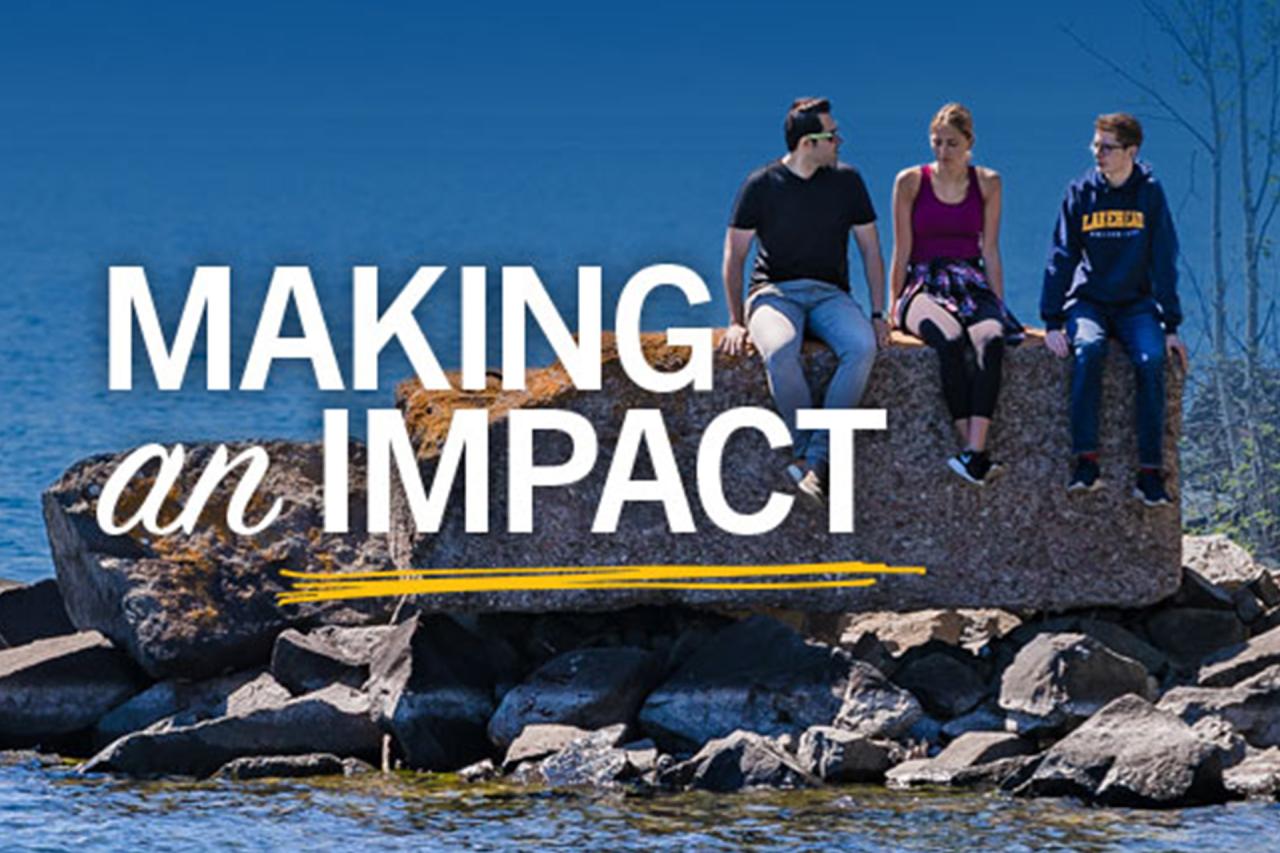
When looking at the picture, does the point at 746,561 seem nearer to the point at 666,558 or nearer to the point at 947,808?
the point at 666,558

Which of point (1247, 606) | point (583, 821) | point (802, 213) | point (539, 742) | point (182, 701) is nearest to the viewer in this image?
point (583, 821)

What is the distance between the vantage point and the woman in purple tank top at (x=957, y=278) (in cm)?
1422

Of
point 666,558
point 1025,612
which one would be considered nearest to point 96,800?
point 666,558

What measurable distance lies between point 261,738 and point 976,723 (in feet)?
13.0

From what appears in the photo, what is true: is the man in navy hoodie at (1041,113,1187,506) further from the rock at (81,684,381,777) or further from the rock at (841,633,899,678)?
the rock at (81,684,381,777)

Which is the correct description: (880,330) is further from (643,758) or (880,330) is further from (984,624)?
(643,758)

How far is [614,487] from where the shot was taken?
574 inches

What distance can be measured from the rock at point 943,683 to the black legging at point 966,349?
139 centimetres

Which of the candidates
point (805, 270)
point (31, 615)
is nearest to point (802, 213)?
point (805, 270)

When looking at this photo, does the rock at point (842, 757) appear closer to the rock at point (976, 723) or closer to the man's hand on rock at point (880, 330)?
the rock at point (976, 723)

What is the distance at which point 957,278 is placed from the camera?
14.4m

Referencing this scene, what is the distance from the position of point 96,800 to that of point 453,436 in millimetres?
2889

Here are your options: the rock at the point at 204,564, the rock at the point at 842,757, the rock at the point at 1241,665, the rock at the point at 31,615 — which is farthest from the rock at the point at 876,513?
the rock at the point at 31,615

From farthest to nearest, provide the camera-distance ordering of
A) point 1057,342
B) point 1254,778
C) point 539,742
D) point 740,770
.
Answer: point 1057,342, point 539,742, point 740,770, point 1254,778
